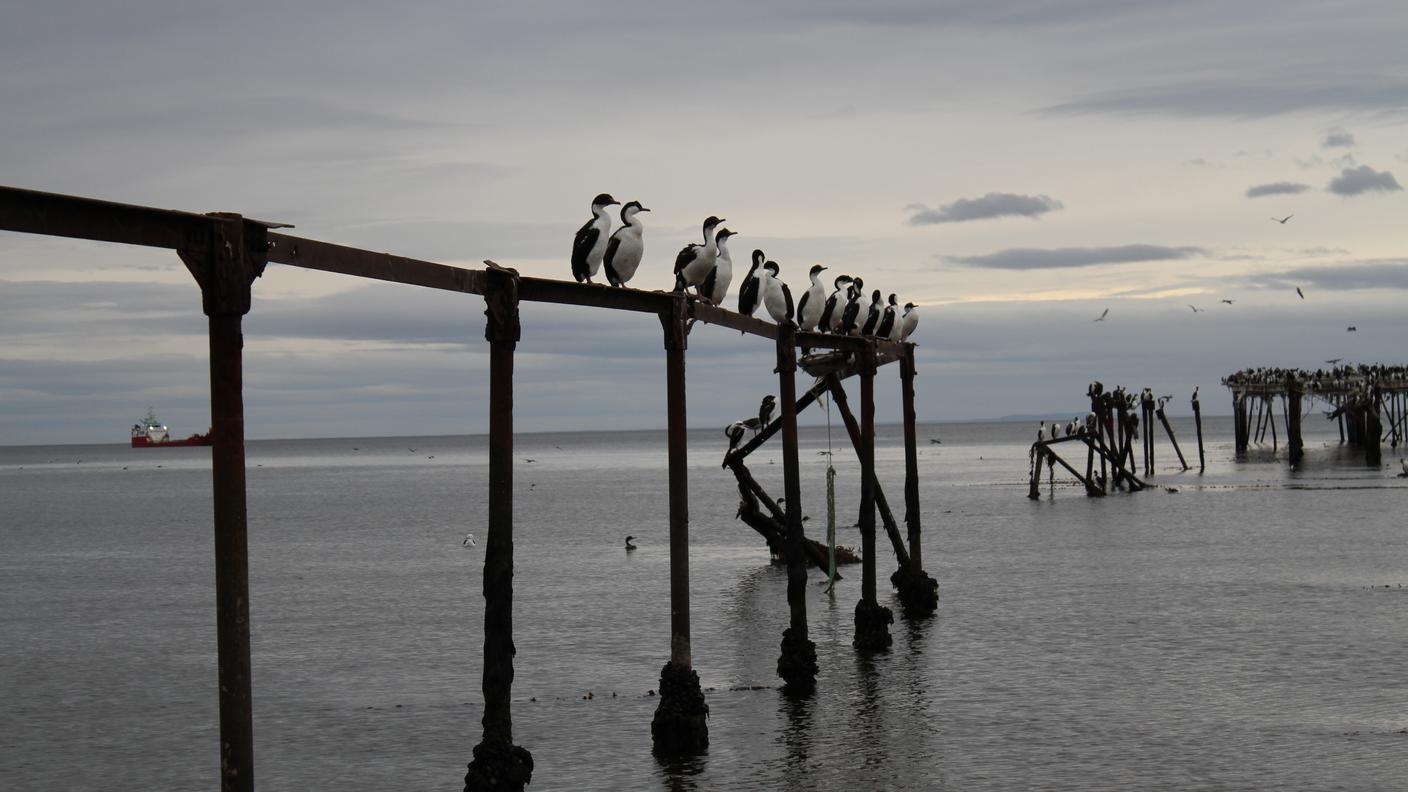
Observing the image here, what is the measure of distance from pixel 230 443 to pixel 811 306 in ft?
40.4

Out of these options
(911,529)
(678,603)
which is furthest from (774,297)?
(911,529)

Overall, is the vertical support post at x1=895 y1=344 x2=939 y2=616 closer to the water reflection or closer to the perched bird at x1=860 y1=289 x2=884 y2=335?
the perched bird at x1=860 y1=289 x2=884 y2=335

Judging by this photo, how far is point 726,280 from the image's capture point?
17766 millimetres

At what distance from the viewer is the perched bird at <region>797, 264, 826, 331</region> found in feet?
68.5

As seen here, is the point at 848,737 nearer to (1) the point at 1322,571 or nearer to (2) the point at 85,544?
(1) the point at 1322,571

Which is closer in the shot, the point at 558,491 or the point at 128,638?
the point at 128,638

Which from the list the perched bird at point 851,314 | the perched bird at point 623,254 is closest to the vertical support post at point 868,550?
the perched bird at point 851,314

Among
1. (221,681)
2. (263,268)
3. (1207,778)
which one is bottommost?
(1207,778)

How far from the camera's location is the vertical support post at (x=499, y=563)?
42.0 feet

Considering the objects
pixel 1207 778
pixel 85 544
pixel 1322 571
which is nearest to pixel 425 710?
pixel 1207 778

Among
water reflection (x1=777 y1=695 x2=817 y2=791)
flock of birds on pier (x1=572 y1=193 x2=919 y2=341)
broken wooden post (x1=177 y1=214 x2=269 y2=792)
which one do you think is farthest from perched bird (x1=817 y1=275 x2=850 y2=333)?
broken wooden post (x1=177 y1=214 x2=269 y2=792)

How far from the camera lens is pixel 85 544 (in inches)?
1994

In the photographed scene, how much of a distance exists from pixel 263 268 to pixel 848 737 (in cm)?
966

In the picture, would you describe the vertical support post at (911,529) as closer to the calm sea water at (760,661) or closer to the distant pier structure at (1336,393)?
the calm sea water at (760,661)
